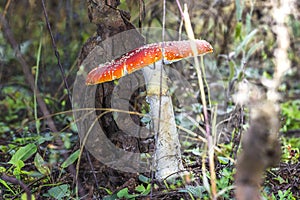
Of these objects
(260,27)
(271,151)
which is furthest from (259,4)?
(271,151)

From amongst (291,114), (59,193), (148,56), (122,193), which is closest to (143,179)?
(122,193)

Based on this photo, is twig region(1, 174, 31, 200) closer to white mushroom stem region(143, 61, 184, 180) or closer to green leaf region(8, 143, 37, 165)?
green leaf region(8, 143, 37, 165)

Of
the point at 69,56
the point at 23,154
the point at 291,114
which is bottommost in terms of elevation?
the point at 291,114

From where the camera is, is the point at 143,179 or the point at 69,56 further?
the point at 69,56

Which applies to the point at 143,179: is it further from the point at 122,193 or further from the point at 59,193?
the point at 59,193

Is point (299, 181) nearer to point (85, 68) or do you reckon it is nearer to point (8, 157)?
point (85, 68)

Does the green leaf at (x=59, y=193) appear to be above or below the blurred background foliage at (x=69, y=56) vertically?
below

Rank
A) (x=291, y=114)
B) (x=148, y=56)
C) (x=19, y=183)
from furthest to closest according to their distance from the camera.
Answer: (x=291, y=114), (x=148, y=56), (x=19, y=183)

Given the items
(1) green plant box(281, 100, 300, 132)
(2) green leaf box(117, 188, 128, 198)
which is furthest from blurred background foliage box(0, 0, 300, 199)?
(2) green leaf box(117, 188, 128, 198)

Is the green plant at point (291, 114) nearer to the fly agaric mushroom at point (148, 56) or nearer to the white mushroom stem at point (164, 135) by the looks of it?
the white mushroom stem at point (164, 135)

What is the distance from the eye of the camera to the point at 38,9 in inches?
90.0

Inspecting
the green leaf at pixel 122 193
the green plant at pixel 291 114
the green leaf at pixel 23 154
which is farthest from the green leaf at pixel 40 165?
the green plant at pixel 291 114

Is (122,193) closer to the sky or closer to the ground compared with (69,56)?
closer to the ground

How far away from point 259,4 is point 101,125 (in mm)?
1752
